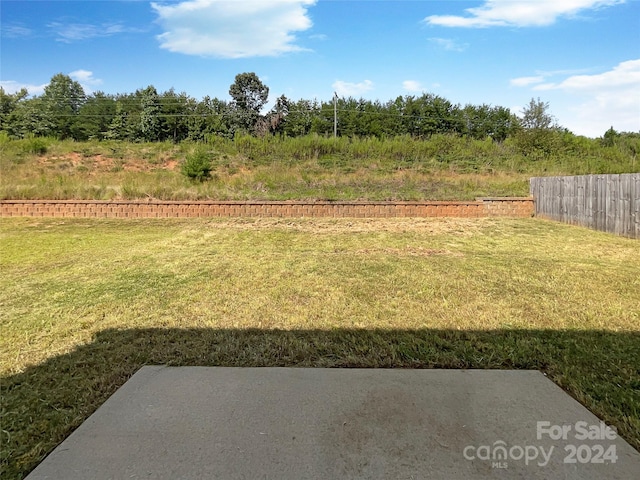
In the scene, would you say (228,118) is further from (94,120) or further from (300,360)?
(300,360)

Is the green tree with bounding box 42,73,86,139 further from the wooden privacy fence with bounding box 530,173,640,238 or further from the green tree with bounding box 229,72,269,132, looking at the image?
the wooden privacy fence with bounding box 530,173,640,238

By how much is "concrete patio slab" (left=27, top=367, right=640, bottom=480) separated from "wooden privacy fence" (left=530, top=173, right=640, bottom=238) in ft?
23.8

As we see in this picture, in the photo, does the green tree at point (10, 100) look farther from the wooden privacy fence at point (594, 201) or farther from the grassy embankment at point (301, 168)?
the wooden privacy fence at point (594, 201)

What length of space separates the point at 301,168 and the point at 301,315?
11483mm

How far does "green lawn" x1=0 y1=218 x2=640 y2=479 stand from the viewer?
1.92 metres

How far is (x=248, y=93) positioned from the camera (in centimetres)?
3659

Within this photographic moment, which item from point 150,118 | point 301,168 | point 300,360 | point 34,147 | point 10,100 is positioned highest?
point 10,100

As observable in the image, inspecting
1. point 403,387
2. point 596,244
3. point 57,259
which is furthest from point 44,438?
point 596,244

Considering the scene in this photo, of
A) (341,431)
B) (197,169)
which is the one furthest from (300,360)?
(197,169)

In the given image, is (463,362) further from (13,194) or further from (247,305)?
(13,194)

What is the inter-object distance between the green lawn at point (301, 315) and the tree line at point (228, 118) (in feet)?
87.5

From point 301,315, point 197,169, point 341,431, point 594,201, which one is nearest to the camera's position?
point 341,431

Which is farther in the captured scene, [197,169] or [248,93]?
[248,93]

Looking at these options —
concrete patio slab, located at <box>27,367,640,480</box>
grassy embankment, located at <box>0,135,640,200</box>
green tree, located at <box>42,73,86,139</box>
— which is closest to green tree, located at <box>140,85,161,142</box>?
green tree, located at <box>42,73,86,139</box>
